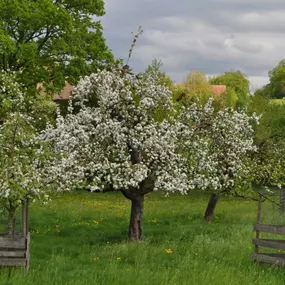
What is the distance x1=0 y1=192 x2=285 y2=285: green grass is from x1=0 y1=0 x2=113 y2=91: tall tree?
1365 centimetres

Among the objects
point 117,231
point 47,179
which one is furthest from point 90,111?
point 117,231

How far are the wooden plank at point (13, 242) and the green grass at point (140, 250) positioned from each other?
2.45ft

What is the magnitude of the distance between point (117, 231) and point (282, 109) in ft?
122

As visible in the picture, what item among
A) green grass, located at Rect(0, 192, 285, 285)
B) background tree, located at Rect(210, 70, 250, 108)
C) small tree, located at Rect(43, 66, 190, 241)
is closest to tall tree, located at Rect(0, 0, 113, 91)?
green grass, located at Rect(0, 192, 285, 285)

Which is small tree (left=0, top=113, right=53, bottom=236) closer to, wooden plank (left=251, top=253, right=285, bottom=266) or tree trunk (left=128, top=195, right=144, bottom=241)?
tree trunk (left=128, top=195, right=144, bottom=241)

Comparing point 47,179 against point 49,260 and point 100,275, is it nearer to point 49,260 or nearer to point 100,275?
point 49,260

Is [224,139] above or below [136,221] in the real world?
above

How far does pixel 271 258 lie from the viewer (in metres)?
16.1

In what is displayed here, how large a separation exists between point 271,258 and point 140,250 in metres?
4.32

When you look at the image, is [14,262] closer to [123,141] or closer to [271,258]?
[123,141]

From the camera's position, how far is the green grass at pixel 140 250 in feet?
44.5

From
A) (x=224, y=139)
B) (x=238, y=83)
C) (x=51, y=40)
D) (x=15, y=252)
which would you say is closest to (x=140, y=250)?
(x=15, y=252)

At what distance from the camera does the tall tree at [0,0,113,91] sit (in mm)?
40469

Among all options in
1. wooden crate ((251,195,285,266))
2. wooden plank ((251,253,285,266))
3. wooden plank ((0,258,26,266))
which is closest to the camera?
wooden plank ((0,258,26,266))
